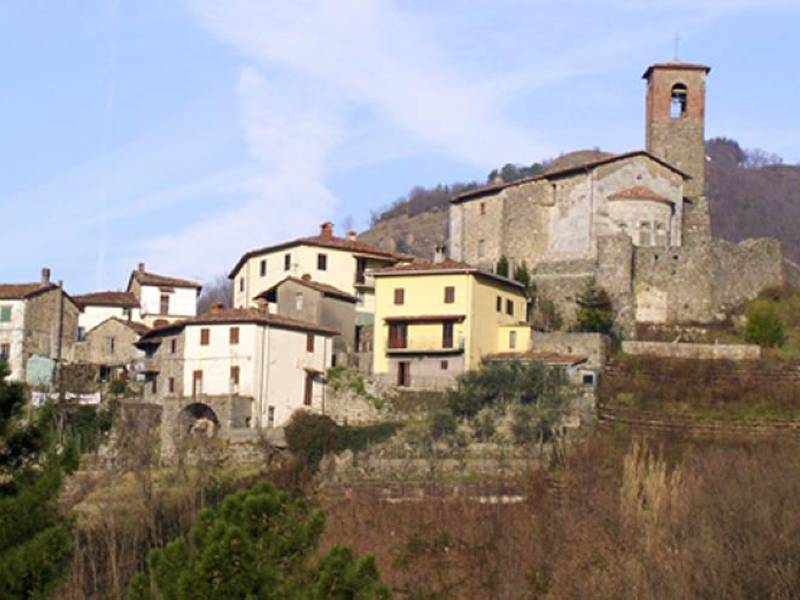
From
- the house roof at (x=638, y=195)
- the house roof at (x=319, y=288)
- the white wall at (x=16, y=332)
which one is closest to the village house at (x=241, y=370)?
the house roof at (x=319, y=288)

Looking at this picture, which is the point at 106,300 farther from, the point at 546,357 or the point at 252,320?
the point at 546,357

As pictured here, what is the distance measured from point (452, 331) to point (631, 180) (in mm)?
10598

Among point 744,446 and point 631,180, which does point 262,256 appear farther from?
point 744,446

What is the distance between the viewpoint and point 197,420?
5766 centimetres

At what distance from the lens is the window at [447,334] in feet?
193

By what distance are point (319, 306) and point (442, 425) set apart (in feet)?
38.1

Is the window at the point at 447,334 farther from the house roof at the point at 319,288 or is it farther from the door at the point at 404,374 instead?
the house roof at the point at 319,288

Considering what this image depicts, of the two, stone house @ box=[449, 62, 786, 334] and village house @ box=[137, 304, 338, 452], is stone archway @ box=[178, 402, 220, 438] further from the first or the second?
stone house @ box=[449, 62, 786, 334]

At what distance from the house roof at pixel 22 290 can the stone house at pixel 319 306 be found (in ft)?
33.0

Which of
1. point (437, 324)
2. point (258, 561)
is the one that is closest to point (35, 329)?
point (437, 324)

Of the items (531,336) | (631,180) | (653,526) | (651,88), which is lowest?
(653,526)

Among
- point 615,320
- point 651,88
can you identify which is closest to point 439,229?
point 651,88

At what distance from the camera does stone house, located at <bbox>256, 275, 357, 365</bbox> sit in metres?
63.0

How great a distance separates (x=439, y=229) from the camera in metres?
134
